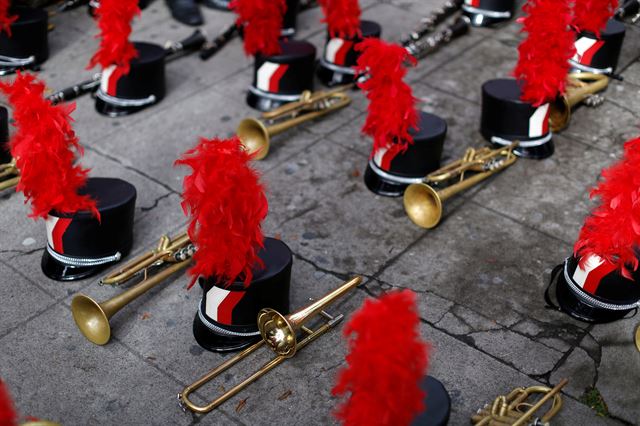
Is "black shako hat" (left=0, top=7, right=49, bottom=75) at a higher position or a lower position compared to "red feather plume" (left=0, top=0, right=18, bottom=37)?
lower

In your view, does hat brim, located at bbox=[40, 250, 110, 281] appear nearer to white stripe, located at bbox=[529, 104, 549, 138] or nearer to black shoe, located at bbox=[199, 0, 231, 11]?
white stripe, located at bbox=[529, 104, 549, 138]

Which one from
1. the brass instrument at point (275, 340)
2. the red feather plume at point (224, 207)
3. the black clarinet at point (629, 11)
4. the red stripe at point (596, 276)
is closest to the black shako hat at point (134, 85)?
the red feather plume at point (224, 207)

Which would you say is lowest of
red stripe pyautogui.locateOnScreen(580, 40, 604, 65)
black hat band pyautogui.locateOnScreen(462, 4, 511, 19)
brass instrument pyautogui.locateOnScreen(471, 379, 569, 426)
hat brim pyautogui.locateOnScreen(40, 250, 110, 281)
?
hat brim pyautogui.locateOnScreen(40, 250, 110, 281)

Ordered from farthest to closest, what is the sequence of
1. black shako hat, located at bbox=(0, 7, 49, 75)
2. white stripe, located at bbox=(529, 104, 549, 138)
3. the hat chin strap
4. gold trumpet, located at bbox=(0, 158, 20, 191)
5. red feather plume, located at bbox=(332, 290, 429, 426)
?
1. black shako hat, located at bbox=(0, 7, 49, 75)
2. white stripe, located at bbox=(529, 104, 549, 138)
3. gold trumpet, located at bbox=(0, 158, 20, 191)
4. the hat chin strap
5. red feather plume, located at bbox=(332, 290, 429, 426)

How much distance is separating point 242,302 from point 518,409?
2.04 m

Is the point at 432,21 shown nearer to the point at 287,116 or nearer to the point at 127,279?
the point at 287,116

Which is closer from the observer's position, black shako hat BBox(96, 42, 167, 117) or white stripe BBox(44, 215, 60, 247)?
white stripe BBox(44, 215, 60, 247)

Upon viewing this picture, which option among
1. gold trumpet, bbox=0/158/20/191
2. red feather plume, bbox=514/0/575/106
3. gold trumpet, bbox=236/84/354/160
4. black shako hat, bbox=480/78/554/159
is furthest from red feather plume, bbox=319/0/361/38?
gold trumpet, bbox=0/158/20/191

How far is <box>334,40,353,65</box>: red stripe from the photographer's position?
9.78 metres

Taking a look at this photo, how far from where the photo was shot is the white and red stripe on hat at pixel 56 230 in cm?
678

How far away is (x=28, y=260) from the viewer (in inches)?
288

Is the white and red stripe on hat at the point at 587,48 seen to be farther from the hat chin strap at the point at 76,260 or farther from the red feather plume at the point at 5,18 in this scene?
the red feather plume at the point at 5,18

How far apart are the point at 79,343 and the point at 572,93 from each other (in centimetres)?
569

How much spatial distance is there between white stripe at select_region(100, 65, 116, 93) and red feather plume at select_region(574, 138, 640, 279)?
5.07 meters
